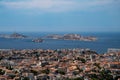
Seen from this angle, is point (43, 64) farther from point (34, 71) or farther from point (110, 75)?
point (110, 75)

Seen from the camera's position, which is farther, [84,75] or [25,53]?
[25,53]

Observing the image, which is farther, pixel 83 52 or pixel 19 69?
pixel 83 52

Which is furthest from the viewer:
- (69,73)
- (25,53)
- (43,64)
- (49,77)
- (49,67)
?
(25,53)

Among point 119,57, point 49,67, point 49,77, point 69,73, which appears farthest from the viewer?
point 119,57

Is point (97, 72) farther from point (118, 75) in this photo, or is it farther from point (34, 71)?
point (34, 71)

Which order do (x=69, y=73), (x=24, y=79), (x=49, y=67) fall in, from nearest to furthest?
(x=24, y=79) → (x=69, y=73) → (x=49, y=67)

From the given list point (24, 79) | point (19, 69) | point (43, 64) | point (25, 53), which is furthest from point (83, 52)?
point (24, 79)

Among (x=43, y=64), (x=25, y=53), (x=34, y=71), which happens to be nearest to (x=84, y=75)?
(x=34, y=71)

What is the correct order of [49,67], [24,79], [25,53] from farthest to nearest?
[25,53] → [49,67] → [24,79]
